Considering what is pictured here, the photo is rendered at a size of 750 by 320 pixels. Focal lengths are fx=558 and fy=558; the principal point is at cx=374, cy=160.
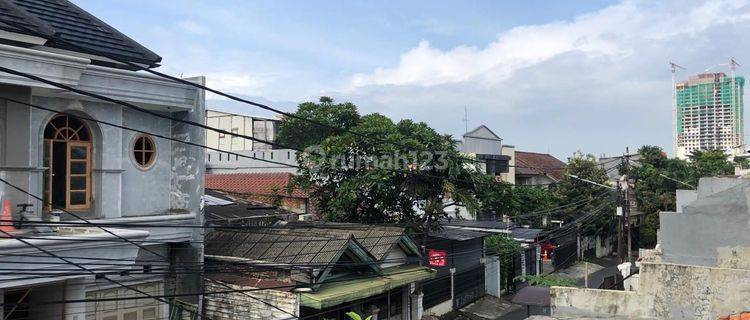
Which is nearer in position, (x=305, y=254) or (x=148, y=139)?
(x=148, y=139)

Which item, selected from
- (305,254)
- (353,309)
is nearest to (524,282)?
(353,309)

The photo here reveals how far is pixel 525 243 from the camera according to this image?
101ft

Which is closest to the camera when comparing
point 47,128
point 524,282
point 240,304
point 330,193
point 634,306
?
point 634,306

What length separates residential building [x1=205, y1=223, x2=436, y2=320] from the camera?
13.5m

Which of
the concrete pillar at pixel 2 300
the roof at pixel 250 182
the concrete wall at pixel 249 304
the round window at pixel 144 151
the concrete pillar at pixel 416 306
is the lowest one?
the concrete pillar at pixel 416 306

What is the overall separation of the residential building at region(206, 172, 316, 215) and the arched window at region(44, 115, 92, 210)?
37.5 feet

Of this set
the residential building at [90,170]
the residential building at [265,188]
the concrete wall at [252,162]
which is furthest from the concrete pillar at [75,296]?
the concrete wall at [252,162]

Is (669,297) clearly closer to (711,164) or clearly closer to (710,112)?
(711,164)

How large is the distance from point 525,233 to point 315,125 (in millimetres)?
16142

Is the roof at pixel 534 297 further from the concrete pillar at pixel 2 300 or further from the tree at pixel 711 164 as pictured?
the tree at pixel 711 164

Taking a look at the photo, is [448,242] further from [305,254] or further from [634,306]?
[634,306]

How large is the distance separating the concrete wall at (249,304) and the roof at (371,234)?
2.41 m

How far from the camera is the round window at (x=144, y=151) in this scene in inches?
496

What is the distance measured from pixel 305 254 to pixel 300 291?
1235 millimetres
